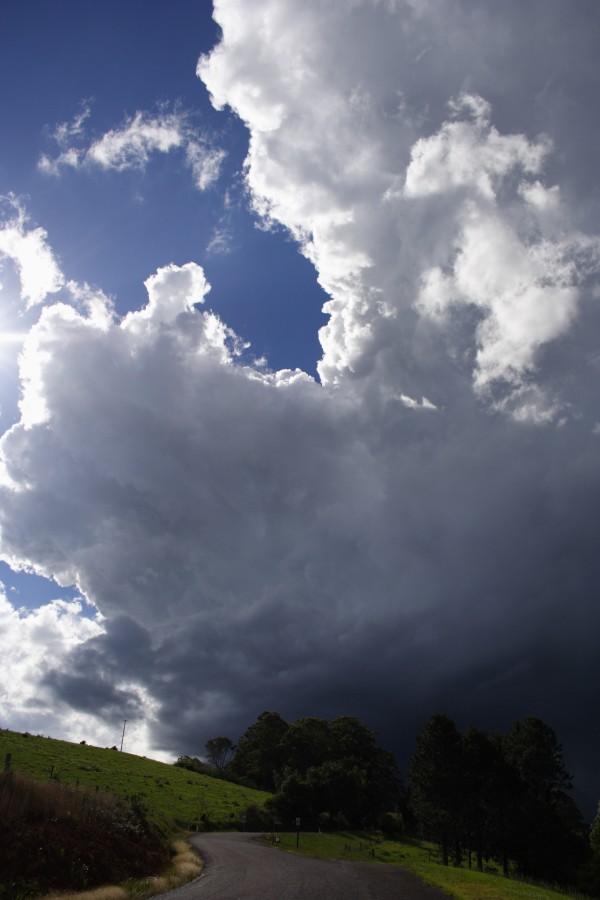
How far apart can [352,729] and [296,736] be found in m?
12.0

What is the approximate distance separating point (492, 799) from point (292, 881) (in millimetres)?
53967

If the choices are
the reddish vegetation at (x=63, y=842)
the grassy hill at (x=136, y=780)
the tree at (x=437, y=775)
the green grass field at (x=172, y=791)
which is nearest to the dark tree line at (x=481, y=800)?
the tree at (x=437, y=775)

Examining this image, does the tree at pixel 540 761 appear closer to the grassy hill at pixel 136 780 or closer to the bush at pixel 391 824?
the bush at pixel 391 824

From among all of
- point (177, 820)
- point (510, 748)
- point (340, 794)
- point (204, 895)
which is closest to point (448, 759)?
point (510, 748)

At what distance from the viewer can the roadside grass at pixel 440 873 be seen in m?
27.0

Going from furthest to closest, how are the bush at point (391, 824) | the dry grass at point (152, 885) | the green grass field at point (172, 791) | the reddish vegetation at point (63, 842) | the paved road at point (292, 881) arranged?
the bush at point (391, 824), the green grass field at point (172, 791), the paved road at point (292, 881), the reddish vegetation at point (63, 842), the dry grass at point (152, 885)

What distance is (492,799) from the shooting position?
70750 millimetres

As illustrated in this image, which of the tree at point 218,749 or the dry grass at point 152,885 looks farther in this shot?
the tree at point 218,749

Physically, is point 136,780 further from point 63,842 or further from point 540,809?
point 63,842

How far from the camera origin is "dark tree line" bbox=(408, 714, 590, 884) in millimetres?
68025

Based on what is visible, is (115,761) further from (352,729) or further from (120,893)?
(120,893)

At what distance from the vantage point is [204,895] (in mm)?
22688

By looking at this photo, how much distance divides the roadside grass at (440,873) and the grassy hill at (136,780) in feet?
44.8

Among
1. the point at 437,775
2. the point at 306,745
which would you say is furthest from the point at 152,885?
the point at 306,745
